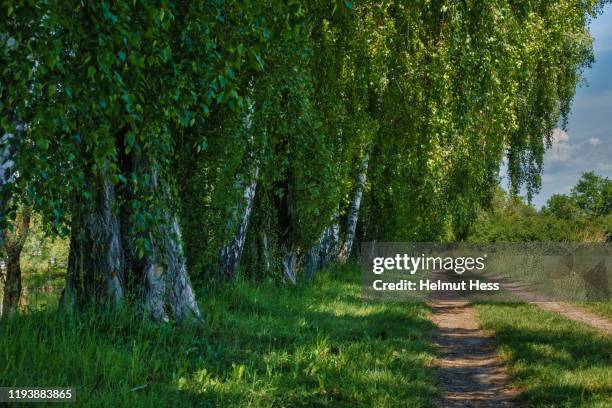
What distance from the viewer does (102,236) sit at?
7.91 meters

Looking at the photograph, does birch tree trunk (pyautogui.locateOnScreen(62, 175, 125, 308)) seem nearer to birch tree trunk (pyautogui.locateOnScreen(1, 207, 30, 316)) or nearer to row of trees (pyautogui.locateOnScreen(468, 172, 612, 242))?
birch tree trunk (pyautogui.locateOnScreen(1, 207, 30, 316))

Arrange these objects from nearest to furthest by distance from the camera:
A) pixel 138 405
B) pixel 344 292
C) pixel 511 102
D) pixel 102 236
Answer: pixel 138 405 < pixel 102 236 < pixel 511 102 < pixel 344 292

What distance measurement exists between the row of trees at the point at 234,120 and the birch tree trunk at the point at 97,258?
0.02 m

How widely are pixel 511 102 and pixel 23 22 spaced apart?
12851 mm

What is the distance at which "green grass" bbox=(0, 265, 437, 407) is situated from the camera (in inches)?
233

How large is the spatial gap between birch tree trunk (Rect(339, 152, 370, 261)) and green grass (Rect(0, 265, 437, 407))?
8.65 m

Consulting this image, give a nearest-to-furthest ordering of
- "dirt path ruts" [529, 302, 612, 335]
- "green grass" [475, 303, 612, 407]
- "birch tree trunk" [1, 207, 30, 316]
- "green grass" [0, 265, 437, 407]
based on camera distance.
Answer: "green grass" [0, 265, 437, 407] < "green grass" [475, 303, 612, 407] < "dirt path ruts" [529, 302, 612, 335] < "birch tree trunk" [1, 207, 30, 316]

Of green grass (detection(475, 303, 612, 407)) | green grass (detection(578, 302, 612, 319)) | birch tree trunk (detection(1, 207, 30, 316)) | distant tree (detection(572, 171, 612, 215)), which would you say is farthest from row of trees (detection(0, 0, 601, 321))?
distant tree (detection(572, 171, 612, 215))

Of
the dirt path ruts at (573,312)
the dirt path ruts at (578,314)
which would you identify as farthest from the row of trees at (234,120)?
the dirt path ruts at (578,314)

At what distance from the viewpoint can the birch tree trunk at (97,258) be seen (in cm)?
782

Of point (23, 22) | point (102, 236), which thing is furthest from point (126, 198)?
point (23, 22)

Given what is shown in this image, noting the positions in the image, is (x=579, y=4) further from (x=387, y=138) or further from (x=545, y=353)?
(x=545, y=353)

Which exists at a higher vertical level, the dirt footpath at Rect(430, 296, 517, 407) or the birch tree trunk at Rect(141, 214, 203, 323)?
the birch tree trunk at Rect(141, 214, 203, 323)

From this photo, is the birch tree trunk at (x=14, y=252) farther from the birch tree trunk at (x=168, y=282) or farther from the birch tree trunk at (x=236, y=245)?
the birch tree trunk at (x=168, y=282)
